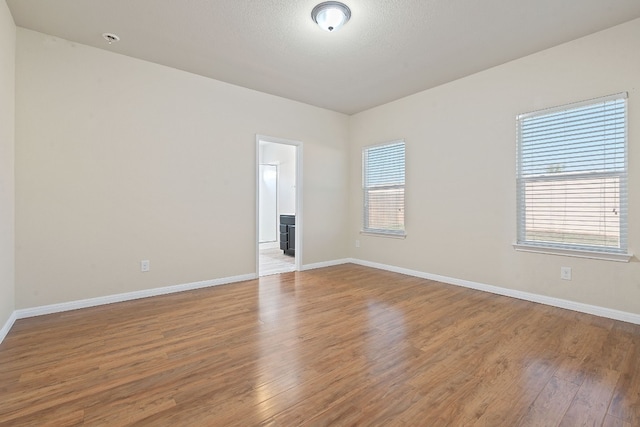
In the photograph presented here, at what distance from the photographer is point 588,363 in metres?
2.06

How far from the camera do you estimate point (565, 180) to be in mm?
3125

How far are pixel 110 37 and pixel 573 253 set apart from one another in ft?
16.8

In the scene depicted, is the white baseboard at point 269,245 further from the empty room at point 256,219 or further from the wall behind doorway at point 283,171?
the empty room at point 256,219

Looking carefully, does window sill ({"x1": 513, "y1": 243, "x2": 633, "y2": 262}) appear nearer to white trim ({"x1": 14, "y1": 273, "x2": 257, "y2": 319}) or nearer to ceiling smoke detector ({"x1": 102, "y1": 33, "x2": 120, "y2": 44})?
white trim ({"x1": 14, "y1": 273, "x2": 257, "y2": 319})

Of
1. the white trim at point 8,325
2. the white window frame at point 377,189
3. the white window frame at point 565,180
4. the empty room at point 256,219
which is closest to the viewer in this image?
the empty room at point 256,219

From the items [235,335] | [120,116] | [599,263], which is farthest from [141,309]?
[599,263]

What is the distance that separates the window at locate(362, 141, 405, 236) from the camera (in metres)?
4.84

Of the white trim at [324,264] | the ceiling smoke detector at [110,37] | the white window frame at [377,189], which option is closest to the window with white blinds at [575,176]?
the white window frame at [377,189]

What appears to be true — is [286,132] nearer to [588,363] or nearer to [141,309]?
[141,309]

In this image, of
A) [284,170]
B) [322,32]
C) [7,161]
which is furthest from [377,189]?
[7,161]

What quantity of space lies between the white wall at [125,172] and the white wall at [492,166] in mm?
2212

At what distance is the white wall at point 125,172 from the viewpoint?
2.92 meters

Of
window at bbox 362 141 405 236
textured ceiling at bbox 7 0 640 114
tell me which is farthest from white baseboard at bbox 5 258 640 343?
textured ceiling at bbox 7 0 640 114

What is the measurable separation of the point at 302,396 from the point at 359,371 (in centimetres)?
44
